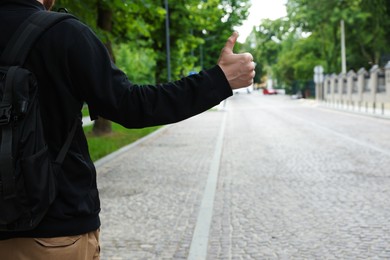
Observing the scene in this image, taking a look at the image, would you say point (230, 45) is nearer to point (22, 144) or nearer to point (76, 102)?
point (76, 102)

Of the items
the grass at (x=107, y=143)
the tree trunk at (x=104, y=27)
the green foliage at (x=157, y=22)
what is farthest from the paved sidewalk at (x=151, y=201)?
the tree trunk at (x=104, y=27)

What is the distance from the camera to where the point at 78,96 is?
1.70 meters

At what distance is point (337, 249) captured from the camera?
5.02 metres

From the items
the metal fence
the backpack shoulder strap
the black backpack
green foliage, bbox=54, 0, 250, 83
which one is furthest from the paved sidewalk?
the metal fence

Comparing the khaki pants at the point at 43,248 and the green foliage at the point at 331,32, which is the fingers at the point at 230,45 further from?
the green foliage at the point at 331,32

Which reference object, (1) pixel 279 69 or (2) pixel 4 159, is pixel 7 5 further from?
(1) pixel 279 69

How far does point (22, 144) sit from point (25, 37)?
0.31m

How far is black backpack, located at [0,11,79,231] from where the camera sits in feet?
4.86

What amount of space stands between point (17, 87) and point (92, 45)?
265mm

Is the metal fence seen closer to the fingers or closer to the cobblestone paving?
the cobblestone paving

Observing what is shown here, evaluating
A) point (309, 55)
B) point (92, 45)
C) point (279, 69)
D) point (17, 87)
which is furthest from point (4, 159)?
point (279, 69)

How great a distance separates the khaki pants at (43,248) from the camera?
1615mm

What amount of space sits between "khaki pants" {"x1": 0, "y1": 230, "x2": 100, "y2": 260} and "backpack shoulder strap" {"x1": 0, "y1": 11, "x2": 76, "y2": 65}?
52 centimetres

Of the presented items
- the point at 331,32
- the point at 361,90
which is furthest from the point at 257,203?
the point at 331,32
